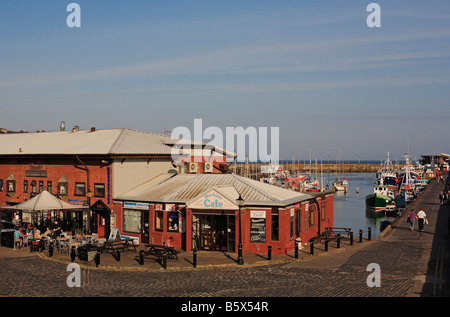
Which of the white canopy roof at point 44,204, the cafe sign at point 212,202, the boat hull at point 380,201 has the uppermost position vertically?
the cafe sign at point 212,202

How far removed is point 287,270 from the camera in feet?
69.2

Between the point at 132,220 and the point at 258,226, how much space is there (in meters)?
8.62

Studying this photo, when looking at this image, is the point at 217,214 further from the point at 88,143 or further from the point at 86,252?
the point at 88,143

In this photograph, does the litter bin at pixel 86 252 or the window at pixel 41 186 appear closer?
the litter bin at pixel 86 252

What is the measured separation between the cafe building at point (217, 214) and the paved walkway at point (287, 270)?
1071 millimetres

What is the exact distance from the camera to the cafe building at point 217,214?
25.1m

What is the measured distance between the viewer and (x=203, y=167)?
3672 centimetres

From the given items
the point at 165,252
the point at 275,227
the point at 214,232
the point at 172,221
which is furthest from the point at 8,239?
the point at 275,227

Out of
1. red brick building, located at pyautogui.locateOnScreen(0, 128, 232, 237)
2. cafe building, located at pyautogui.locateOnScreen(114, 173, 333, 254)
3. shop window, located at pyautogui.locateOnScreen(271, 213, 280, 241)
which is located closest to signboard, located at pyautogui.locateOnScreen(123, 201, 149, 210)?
cafe building, located at pyautogui.locateOnScreen(114, 173, 333, 254)

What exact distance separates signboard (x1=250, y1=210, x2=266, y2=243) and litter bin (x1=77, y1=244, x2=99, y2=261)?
8.39 m

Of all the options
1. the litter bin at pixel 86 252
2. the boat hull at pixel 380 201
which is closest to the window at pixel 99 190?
the litter bin at pixel 86 252

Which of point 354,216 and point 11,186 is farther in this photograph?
point 354,216

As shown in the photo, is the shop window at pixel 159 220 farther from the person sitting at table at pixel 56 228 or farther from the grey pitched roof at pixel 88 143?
the person sitting at table at pixel 56 228
